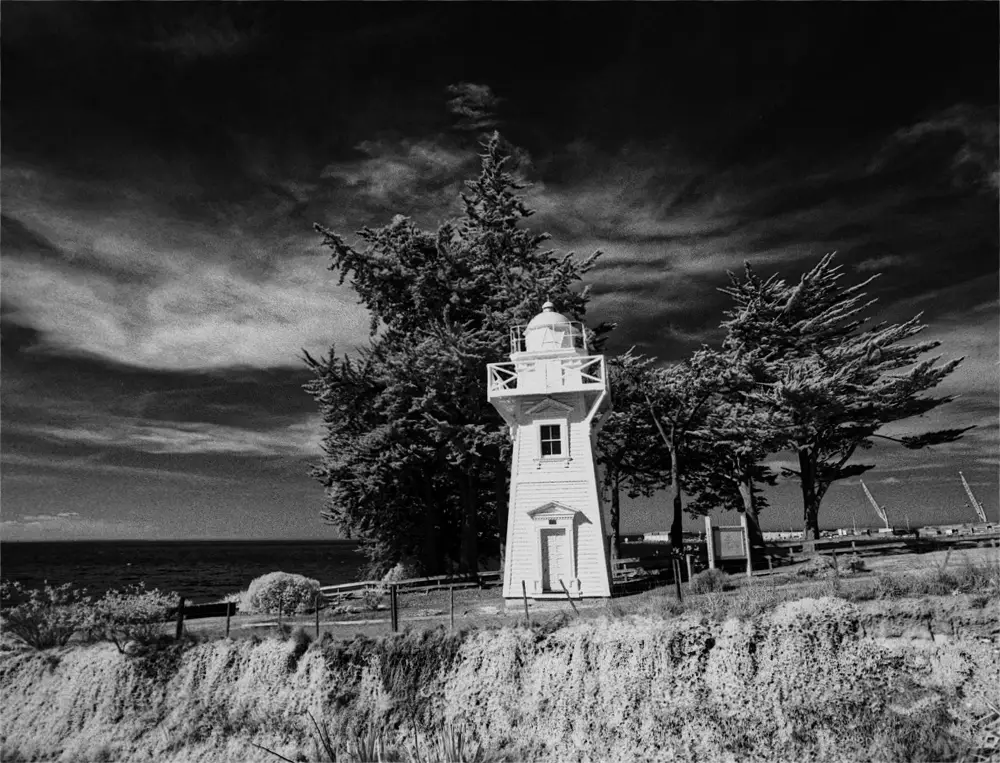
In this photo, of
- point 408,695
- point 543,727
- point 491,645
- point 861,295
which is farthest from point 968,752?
point 861,295

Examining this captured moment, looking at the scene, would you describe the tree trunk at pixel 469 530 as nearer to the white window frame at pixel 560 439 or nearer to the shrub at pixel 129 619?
the white window frame at pixel 560 439

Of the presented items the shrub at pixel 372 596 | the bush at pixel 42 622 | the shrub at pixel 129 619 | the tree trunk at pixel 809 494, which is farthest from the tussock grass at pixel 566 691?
the tree trunk at pixel 809 494

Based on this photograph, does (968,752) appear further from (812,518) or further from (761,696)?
(812,518)

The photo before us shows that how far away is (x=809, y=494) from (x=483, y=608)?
20575mm

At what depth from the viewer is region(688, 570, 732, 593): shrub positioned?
55.3 ft

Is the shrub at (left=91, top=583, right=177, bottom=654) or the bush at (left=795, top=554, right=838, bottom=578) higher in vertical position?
the bush at (left=795, top=554, right=838, bottom=578)

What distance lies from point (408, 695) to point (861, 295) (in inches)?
1165

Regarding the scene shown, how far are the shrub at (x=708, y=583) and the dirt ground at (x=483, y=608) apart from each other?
48 cm

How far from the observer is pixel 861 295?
101 feet

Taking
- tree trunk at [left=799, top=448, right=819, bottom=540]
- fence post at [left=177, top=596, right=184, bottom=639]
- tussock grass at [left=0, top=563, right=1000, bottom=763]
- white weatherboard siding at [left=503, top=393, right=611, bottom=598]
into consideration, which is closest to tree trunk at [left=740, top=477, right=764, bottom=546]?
tree trunk at [left=799, top=448, right=819, bottom=540]

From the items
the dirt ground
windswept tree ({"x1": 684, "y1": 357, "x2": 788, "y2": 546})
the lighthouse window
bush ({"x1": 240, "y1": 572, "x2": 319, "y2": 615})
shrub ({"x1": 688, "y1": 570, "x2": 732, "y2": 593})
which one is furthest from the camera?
windswept tree ({"x1": 684, "y1": 357, "x2": 788, "y2": 546})

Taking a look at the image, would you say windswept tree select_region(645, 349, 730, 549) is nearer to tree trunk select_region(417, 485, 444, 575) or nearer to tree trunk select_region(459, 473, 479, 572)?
tree trunk select_region(459, 473, 479, 572)

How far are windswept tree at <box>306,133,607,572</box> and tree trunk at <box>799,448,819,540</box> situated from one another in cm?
1296

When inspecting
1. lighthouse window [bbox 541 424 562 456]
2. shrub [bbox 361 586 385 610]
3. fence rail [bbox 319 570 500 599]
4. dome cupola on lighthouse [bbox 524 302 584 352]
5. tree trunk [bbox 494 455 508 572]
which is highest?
dome cupola on lighthouse [bbox 524 302 584 352]
